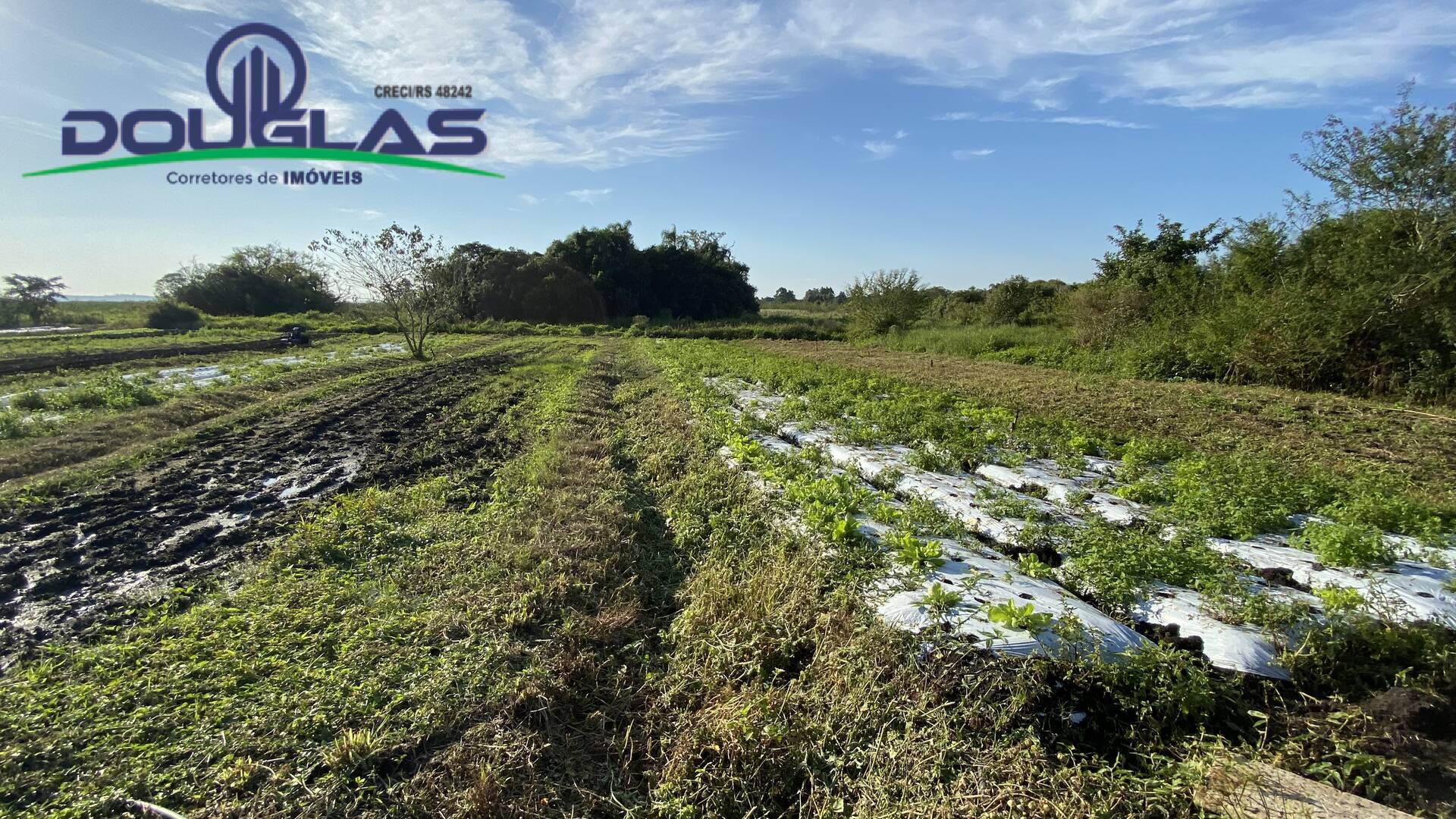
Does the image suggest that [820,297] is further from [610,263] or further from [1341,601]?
[1341,601]

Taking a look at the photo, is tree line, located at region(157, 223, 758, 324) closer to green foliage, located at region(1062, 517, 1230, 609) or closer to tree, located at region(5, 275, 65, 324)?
tree, located at region(5, 275, 65, 324)

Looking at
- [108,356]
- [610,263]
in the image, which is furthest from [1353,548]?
[610,263]

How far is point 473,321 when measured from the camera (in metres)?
36.8

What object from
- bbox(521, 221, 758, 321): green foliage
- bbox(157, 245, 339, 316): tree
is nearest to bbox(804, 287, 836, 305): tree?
bbox(521, 221, 758, 321): green foliage

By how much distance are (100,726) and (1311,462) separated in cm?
983

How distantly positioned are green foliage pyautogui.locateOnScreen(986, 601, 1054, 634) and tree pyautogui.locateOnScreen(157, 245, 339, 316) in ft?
139

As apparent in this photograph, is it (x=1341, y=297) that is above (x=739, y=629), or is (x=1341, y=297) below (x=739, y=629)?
above

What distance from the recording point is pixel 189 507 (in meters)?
5.52

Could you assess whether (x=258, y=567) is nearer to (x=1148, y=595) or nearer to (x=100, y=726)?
(x=100, y=726)

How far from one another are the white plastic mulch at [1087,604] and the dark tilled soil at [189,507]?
5.32m

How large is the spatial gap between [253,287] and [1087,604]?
5252 cm

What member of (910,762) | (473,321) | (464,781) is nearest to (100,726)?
(464,781)

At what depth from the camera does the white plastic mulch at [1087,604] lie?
2758mm

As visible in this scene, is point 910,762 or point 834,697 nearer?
point 910,762
